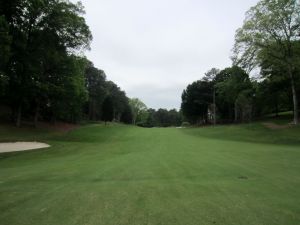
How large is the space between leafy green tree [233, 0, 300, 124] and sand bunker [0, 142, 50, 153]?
87.9 feet

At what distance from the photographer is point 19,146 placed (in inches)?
854

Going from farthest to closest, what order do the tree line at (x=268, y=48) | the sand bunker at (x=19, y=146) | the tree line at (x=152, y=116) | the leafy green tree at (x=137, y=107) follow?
1. the tree line at (x=152, y=116)
2. the leafy green tree at (x=137, y=107)
3. the tree line at (x=268, y=48)
4. the sand bunker at (x=19, y=146)

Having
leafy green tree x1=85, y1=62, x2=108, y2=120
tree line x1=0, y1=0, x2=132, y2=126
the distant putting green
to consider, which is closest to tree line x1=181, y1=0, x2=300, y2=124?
tree line x1=0, y1=0, x2=132, y2=126

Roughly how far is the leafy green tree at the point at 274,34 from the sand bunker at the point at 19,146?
87.9 feet

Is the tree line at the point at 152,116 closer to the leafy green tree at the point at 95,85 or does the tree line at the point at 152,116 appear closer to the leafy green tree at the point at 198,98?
the leafy green tree at the point at 95,85

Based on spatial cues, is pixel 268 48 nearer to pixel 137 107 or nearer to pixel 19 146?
pixel 19 146

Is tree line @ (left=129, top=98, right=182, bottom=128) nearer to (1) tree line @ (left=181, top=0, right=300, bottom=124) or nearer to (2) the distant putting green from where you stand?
(1) tree line @ (left=181, top=0, right=300, bottom=124)

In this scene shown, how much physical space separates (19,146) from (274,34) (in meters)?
30.7

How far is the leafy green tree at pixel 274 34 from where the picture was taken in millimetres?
31609

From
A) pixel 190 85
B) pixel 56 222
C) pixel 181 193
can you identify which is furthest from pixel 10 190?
pixel 190 85

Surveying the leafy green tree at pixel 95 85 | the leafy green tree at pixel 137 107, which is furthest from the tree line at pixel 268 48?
the leafy green tree at pixel 137 107

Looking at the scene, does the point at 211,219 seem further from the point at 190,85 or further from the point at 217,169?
the point at 190,85

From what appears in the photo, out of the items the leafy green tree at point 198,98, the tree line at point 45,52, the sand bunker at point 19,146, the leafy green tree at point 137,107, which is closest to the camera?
the sand bunker at point 19,146

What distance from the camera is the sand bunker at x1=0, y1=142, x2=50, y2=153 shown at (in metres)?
20.4
